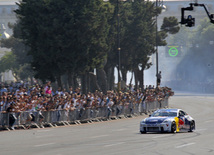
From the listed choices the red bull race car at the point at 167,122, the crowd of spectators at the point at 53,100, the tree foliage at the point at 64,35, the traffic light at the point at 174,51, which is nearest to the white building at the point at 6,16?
the traffic light at the point at 174,51

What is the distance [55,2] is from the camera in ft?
163

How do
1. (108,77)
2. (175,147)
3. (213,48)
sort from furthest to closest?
(213,48)
(108,77)
(175,147)

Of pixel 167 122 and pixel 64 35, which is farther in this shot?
pixel 64 35

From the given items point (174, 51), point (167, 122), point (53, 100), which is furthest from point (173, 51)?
point (167, 122)

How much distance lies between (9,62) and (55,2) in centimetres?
5641

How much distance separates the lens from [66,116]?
3388cm

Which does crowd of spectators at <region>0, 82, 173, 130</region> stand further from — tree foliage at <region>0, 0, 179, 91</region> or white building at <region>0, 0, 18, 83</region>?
white building at <region>0, 0, 18, 83</region>

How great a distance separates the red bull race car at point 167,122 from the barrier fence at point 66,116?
6236mm

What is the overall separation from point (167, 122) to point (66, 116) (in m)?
8.91

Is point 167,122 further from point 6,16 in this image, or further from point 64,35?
point 6,16

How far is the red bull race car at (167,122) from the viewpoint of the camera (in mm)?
26406


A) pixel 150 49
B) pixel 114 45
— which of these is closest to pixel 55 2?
pixel 114 45

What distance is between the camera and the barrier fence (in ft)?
94.0

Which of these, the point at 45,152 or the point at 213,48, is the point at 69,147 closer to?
the point at 45,152
